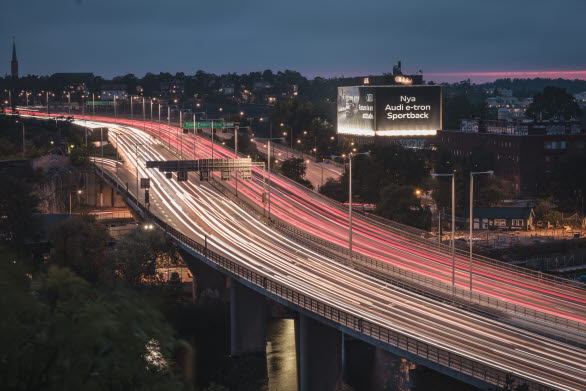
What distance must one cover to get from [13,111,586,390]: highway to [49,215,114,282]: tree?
5.68 meters

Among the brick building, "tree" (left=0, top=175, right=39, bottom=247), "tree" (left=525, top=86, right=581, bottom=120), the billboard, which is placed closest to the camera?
"tree" (left=0, top=175, right=39, bottom=247)

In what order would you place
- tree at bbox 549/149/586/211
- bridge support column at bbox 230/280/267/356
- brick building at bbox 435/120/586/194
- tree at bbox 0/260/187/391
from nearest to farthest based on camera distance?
tree at bbox 0/260/187/391, bridge support column at bbox 230/280/267/356, tree at bbox 549/149/586/211, brick building at bbox 435/120/586/194

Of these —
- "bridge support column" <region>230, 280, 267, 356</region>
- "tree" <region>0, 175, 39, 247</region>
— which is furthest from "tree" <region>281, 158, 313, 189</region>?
"bridge support column" <region>230, 280, 267, 356</region>

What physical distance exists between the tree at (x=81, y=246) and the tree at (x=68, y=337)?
47.7 m

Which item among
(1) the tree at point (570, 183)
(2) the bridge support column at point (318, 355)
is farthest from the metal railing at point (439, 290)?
(1) the tree at point (570, 183)

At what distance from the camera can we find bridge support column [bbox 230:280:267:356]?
46.9m

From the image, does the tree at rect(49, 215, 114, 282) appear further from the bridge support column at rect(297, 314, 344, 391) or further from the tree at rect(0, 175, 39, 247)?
the bridge support column at rect(297, 314, 344, 391)

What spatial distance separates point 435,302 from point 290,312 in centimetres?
2028

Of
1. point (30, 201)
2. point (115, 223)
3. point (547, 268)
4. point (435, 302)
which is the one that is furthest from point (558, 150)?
point (435, 302)

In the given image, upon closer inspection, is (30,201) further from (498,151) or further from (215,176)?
(498,151)

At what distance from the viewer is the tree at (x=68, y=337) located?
27.0 ft

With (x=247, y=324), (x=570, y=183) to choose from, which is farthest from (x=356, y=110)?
(x=247, y=324)

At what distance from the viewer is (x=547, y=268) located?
64.0 m

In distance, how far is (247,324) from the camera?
47.1 m
